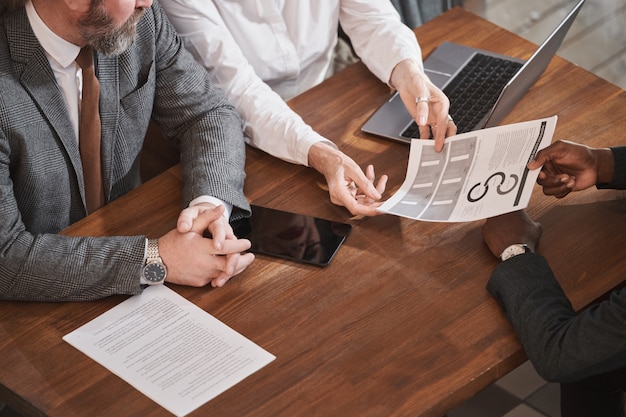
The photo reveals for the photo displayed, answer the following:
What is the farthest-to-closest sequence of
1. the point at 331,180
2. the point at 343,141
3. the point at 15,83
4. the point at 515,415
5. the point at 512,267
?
the point at 515,415 → the point at 343,141 → the point at 331,180 → the point at 15,83 → the point at 512,267

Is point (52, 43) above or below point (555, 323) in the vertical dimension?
above

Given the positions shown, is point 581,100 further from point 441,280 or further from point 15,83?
point 15,83

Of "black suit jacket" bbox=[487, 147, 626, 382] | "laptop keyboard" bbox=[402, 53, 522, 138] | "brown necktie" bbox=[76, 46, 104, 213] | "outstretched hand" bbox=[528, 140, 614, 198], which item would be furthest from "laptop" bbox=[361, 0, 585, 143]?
"brown necktie" bbox=[76, 46, 104, 213]

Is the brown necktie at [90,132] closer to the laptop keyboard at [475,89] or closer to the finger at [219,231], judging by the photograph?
the finger at [219,231]

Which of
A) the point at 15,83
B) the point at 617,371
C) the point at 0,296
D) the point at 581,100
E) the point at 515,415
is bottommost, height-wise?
the point at 515,415

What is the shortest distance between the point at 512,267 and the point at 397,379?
0.31m

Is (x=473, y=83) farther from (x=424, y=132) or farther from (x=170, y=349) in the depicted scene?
(x=170, y=349)

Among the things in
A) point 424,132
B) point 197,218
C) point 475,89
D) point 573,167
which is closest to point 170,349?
point 197,218

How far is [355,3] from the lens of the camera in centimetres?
248

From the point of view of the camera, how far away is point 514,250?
5.72ft

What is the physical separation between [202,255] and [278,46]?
88 centimetres

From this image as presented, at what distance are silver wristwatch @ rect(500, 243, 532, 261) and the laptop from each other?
331 millimetres

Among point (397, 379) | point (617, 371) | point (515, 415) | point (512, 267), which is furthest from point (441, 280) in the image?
point (515, 415)

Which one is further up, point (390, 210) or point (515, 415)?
point (390, 210)
